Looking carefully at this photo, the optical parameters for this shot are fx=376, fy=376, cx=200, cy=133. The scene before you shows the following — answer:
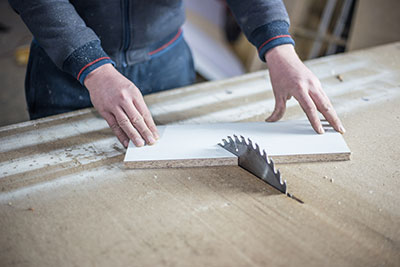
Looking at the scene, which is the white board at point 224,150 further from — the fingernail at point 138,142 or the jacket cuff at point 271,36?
the jacket cuff at point 271,36

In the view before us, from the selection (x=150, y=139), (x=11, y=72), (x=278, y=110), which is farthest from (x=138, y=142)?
(x=11, y=72)

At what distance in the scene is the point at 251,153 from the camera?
951mm

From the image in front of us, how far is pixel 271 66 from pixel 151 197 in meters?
0.59

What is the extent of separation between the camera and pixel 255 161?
3.10 ft

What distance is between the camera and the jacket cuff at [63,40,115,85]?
105cm

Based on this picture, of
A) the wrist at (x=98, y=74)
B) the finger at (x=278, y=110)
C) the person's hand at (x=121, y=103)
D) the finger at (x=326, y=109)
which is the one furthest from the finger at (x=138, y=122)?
the finger at (x=326, y=109)

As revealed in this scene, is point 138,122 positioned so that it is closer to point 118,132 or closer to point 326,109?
point 118,132

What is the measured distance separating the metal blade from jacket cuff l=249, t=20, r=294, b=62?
0.38 metres

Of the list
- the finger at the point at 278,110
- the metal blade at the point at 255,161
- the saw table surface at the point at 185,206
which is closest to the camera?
the saw table surface at the point at 185,206

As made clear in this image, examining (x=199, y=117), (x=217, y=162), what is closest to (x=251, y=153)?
(x=217, y=162)

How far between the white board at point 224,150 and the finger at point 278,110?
29 millimetres

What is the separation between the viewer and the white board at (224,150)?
100 centimetres

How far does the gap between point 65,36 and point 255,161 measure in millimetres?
635

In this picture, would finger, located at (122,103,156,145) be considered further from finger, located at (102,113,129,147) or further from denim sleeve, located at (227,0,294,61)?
denim sleeve, located at (227,0,294,61)
